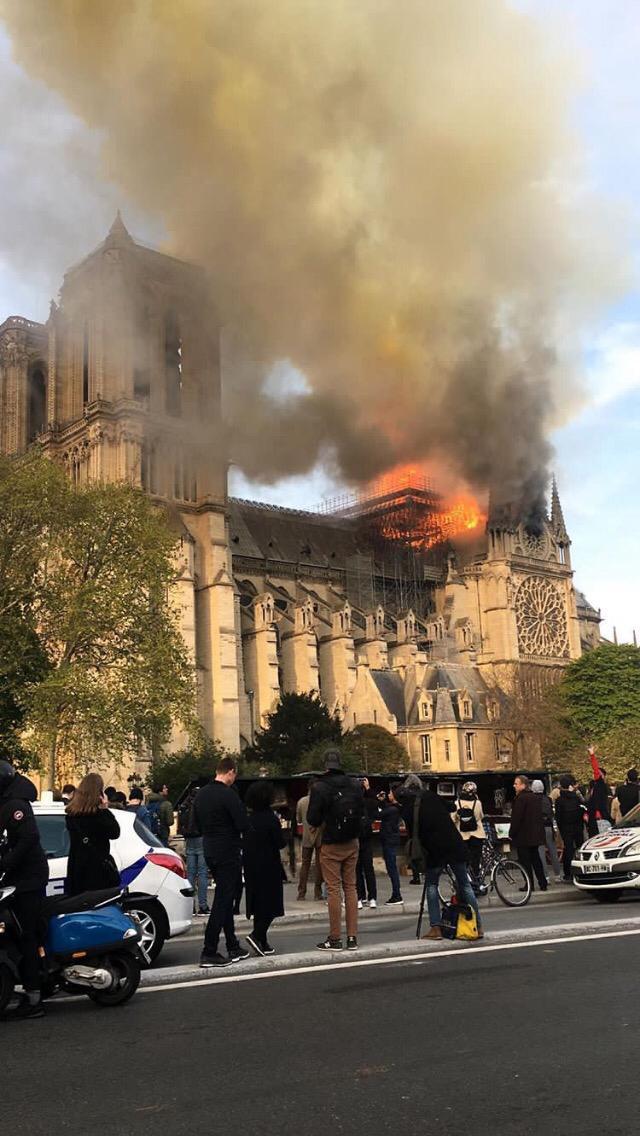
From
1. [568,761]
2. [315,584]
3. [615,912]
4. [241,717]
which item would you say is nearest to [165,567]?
[615,912]

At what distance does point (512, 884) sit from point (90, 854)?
31.9ft

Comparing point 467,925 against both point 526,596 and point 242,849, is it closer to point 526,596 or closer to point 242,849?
point 242,849

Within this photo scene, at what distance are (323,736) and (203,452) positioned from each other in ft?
66.9

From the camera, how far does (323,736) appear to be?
61.4m

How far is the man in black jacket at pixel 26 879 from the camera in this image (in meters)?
8.14

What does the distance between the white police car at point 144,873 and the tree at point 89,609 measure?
756 inches

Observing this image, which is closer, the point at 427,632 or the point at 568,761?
the point at 568,761

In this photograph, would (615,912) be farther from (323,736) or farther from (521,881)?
(323,736)

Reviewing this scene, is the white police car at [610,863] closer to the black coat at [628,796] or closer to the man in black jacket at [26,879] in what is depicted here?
the black coat at [628,796]

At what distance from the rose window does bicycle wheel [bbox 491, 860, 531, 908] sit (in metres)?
70.9

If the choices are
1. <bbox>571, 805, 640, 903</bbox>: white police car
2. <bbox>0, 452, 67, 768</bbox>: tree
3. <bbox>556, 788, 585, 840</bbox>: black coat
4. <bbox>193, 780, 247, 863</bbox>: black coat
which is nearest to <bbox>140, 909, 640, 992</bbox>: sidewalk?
<bbox>193, 780, 247, 863</bbox>: black coat

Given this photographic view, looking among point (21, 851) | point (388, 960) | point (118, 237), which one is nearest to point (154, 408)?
point (118, 237)

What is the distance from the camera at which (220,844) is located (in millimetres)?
10055

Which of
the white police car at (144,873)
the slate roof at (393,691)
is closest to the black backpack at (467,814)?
the white police car at (144,873)
